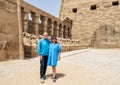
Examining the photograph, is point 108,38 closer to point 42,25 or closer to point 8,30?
point 42,25

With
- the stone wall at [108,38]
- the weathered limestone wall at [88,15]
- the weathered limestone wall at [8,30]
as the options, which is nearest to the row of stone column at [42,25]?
the weathered limestone wall at [88,15]

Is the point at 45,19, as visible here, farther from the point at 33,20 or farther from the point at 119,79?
the point at 119,79

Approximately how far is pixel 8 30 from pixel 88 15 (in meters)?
18.6

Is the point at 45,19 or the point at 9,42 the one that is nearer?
the point at 9,42

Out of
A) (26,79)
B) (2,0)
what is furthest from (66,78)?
(2,0)

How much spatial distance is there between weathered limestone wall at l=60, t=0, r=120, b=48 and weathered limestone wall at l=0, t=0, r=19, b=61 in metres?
17.2

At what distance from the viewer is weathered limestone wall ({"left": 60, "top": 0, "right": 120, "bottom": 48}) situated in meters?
22.5

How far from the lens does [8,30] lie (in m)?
7.26

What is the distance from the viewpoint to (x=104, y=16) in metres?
23.0

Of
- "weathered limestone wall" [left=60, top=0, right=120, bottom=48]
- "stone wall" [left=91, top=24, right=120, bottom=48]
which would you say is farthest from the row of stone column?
"stone wall" [left=91, top=24, right=120, bottom=48]

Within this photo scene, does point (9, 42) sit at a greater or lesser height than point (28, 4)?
lesser

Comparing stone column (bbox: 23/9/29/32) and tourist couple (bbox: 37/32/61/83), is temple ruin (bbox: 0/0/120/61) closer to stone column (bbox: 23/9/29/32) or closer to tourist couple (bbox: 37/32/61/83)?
stone column (bbox: 23/9/29/32)

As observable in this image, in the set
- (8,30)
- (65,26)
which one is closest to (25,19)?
(8,30)

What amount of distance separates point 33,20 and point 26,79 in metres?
11.8
